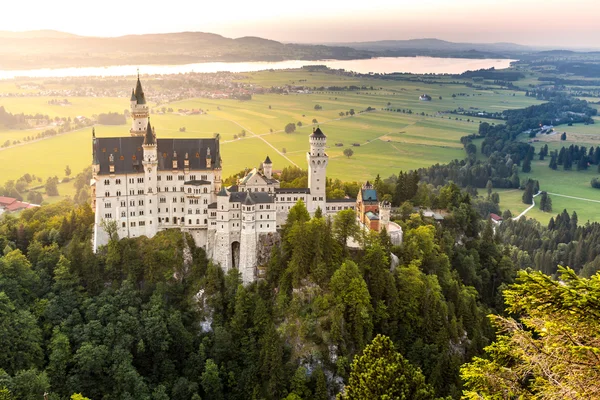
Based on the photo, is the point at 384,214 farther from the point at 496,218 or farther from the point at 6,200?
the point at 6,200

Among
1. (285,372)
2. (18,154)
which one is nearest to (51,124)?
(18,154)

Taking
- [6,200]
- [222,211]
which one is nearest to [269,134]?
[6,200]

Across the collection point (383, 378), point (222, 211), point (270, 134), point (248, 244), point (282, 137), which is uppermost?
point (270, 134)

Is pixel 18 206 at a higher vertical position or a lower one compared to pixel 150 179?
lower

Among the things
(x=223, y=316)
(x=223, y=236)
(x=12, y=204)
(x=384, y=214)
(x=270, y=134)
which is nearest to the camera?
(x=223, y=316)

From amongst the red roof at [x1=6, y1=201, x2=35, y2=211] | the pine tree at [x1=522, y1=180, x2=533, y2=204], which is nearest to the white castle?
the red roof at [x1=6, y1=201, x2=35, y2=211]

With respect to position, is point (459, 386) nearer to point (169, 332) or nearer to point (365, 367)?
point (365, 367)

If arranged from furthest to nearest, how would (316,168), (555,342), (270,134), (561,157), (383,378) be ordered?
(561,157), (270,134), (316,168), (383,378), (555,342)
